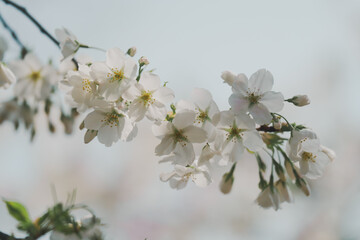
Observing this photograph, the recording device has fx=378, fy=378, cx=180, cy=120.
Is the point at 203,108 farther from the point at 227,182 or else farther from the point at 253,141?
the point at 227,182

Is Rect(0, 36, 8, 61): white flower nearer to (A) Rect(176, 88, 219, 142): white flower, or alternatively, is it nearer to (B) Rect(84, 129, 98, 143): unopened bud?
(B) Rect(84, 129, 98, 143): unopened bud

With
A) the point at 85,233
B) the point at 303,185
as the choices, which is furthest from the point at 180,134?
the point at 303,185

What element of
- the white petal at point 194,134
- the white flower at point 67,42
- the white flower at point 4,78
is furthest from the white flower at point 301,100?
the white flower at point 4,78

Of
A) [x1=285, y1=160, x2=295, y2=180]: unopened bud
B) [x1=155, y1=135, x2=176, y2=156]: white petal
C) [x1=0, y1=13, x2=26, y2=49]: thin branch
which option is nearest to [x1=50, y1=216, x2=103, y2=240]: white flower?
[x1=155, y1=135, x2=176, y2=156]: white petal

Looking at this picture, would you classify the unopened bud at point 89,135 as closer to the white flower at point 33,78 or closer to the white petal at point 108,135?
the white petal at point 108,135

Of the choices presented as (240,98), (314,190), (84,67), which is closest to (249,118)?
(240,98)

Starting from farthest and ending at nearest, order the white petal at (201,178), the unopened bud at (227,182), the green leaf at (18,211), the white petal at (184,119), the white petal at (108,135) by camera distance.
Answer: the unopened bud at (227,182) < the white petal at (201,178) < the white petal at (108,135) < the white petal at (184,119) < the green leaf at (18,211)
